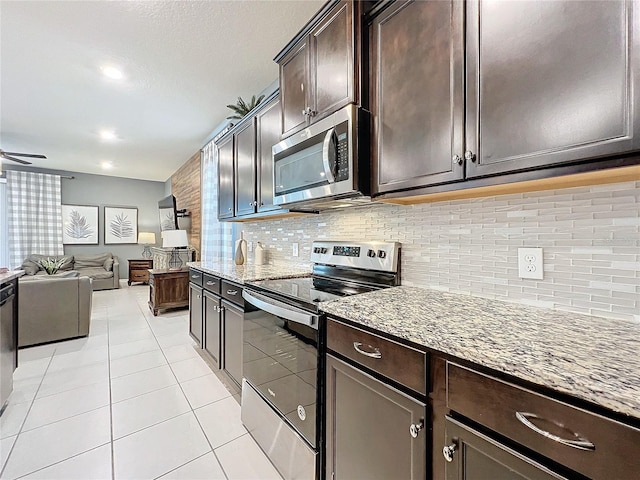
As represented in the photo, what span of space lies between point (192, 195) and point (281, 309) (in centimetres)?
475

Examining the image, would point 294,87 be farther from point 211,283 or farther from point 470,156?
point 211,283

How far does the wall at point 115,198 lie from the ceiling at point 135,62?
251 centimetres

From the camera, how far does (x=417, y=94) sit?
1.19 m

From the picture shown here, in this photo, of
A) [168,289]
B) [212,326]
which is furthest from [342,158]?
[168,289]

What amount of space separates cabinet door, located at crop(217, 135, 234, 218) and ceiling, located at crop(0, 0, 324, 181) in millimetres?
661

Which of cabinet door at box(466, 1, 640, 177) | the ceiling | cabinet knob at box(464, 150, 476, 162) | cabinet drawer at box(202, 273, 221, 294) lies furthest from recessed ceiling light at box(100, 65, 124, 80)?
cabinet knob at box(464, 150, 476, 162)

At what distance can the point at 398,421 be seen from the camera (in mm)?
897

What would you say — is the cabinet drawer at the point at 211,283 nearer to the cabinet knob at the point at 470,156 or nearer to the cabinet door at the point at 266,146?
the cabinet door at the point at 266,146

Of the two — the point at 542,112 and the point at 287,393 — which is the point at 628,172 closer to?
the point at 542,112

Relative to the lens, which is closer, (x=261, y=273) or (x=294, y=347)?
(x=294, y=347)

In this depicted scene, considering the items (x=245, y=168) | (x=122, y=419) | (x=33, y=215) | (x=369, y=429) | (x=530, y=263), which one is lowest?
(x=122, y=419)

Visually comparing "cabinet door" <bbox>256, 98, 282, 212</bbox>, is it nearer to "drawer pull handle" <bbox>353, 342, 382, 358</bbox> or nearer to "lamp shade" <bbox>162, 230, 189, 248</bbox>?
"drawer pull handle" <bbox>353, 342, 382, 358</bbox>

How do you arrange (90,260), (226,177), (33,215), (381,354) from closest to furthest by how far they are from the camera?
(381,354) → (226,177) → (33,215) → (90,260)

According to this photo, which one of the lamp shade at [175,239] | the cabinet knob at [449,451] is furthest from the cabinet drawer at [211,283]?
the lamp shade at [175,239]
